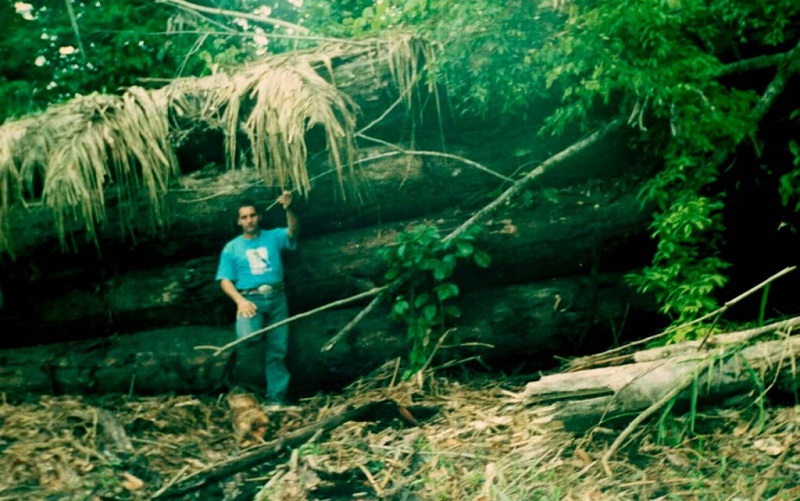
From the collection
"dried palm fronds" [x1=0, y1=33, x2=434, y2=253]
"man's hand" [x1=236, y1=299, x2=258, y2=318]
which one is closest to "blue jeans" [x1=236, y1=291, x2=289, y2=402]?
"man's hand" [x1=236, y1=299, x2=258, y2=318]

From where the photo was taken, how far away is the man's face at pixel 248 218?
18.4 ft

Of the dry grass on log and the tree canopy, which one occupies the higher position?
the tree canopy

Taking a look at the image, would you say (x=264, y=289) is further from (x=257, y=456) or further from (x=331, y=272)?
(x=257, y=456)

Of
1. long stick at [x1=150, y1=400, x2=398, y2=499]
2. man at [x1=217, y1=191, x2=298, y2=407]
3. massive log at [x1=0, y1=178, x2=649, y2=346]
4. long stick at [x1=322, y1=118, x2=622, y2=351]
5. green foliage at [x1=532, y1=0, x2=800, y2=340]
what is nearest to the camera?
long stick at [x1=150, y1=400, x2=398, y2=499]

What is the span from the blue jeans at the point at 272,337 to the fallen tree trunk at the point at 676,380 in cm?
260

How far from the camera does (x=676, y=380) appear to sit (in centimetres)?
340

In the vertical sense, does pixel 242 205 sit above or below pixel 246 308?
above

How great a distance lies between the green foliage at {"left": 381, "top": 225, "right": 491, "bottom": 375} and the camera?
202 inches

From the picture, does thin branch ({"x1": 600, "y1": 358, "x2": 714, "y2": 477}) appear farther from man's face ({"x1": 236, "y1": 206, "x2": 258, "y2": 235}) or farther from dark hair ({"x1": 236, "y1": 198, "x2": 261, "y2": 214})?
dark hair ({"x1": 236, "y1": 198, "x2": 261, "y2": 214})

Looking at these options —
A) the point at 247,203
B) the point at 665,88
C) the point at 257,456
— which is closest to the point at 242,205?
the point at 247,203

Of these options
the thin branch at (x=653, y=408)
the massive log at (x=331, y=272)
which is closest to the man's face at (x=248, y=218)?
the massive log at (x=331, y=272)

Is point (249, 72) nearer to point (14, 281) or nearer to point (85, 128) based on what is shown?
point (85, 128)

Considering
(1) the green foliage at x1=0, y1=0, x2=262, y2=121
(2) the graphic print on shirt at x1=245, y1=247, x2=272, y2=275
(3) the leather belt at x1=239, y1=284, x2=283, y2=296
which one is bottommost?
(3) the leather belt at x1=239, y1=284, x2=283, y2=296

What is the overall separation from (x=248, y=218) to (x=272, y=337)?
1052 millimetres
